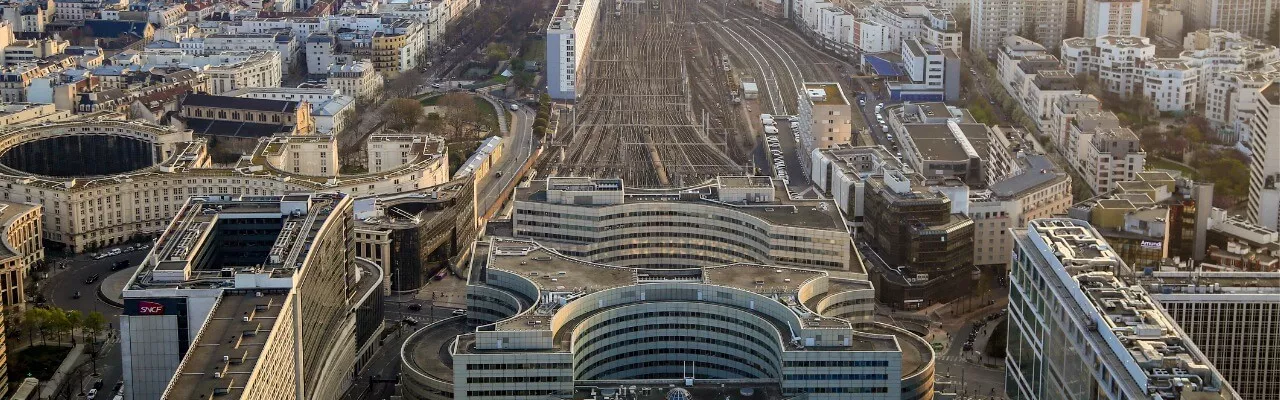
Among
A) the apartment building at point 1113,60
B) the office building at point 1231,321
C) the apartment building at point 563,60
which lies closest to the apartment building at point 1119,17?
the apartment building at point 1113,60

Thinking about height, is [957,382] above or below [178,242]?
below

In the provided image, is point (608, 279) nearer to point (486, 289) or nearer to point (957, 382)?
point (486, 289)

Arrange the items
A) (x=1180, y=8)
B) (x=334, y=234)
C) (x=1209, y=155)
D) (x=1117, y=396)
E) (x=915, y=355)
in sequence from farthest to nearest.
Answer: (x=1180, y=8), (x=1209, y=155), (x=334, y=234), (x=915, y=355), (x=1117, y=396)

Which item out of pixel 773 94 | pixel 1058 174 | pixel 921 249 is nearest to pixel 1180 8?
pixel 773 94

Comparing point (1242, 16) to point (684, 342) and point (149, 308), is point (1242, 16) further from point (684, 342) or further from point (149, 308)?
point (149, 308)

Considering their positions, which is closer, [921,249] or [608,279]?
[608,279]

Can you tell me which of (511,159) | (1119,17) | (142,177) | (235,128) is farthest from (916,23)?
(142,177)
